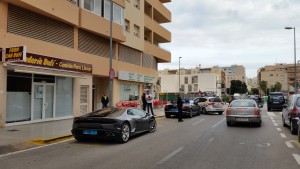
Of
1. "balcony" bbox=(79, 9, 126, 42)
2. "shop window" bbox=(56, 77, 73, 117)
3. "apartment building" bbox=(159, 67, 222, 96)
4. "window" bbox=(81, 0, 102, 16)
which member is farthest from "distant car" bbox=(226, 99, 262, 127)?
"apartment building" bbox=(159, 67, 222, 96)

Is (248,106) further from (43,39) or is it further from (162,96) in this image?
(162,96)

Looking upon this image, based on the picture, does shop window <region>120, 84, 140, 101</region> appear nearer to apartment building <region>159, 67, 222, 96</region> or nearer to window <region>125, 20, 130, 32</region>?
window <region>125, 20, 130, 32</region>

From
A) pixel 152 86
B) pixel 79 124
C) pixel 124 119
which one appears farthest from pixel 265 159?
pixel 152 86

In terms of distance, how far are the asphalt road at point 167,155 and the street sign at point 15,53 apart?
15.0ft

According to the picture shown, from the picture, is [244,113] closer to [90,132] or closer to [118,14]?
[90,132]

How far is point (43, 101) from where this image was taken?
55.8ft

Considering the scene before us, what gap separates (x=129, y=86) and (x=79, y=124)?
1851cm

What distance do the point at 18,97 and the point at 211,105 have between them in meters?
16.7

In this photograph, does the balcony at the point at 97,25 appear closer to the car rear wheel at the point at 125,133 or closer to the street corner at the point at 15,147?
the car rear wheel at the point at 125,133

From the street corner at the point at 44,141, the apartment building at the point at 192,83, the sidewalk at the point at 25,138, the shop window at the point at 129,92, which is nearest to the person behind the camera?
the sidewalk at the point at 25,138

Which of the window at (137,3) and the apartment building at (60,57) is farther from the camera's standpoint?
the window at (137,3)

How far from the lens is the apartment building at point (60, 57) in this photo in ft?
48.5

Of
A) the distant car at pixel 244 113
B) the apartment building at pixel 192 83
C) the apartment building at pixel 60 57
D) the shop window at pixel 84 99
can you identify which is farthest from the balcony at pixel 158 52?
the apartment building at pixel 192 83

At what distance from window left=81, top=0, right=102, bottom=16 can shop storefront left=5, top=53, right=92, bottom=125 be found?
407 cm
